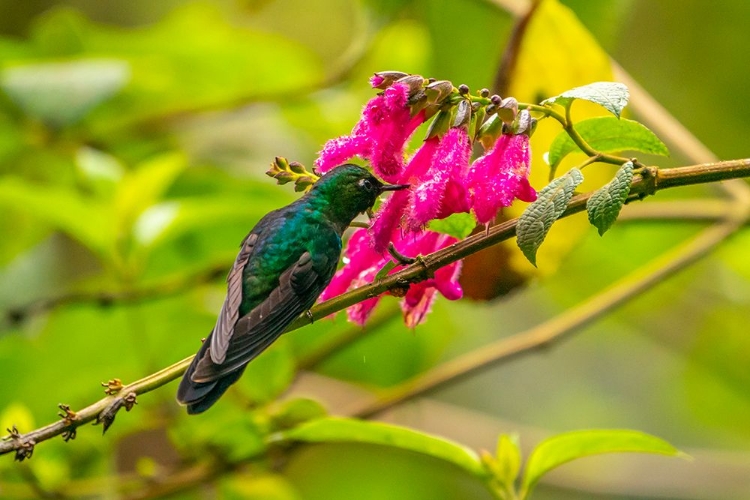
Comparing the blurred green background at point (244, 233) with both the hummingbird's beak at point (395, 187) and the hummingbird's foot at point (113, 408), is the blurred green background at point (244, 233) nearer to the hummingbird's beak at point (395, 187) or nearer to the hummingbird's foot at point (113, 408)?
the hummingbird's beak at point (395, 187)

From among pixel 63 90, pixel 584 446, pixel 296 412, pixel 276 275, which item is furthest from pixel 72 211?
pixel 584 446

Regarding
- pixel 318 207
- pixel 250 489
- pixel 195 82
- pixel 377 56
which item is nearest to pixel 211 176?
pixel 195 82

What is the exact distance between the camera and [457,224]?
1.21 meters

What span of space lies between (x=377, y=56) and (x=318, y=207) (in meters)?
1.95

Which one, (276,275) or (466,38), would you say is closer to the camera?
(276,275)

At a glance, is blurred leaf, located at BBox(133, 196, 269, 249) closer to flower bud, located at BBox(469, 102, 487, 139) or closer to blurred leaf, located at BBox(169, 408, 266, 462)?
blurred leaf, located at BBox(169, 408, 266, 462)

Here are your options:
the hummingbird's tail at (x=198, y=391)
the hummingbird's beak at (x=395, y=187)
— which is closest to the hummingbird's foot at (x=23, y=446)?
the hummingbird's tail at (x=198, y=391)

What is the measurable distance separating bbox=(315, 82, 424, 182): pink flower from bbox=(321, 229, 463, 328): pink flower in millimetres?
94

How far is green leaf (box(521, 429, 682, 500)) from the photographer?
1322 millimetres

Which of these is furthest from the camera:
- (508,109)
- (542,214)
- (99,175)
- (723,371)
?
(723,371)

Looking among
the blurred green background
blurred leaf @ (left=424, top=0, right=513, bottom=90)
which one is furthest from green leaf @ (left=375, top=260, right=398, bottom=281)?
blurred leaf @ (left=424, top=0, right=513, bottom=90)

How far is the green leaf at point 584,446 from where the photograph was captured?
1322 millimetres

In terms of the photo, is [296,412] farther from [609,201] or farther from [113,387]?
[609,201]

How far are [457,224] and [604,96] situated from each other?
272 millimetres
